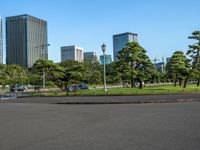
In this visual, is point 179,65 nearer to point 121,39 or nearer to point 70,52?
point 121,39

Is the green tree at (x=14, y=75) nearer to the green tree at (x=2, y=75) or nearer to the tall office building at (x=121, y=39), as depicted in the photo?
the green tree at (x=2, y=75)

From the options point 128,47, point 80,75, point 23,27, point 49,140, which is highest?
point 23,27

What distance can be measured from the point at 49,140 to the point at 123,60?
143 feet

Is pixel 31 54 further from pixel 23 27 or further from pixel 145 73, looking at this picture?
pixel 145 73

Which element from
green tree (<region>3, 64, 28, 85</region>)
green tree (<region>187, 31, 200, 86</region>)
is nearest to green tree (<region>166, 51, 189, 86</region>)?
green tree (<region>187, 31, 200, 86</region>)

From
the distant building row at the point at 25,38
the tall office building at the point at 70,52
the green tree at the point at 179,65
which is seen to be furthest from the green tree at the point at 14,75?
the tall office building at the point at 70,52

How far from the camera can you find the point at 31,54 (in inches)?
3388

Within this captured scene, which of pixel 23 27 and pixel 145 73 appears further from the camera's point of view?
pixel 23 27

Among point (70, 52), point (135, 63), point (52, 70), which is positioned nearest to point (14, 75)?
point (52, 70)

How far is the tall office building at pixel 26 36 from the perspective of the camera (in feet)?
269

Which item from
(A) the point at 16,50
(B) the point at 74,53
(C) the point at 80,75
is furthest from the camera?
(B) the point at 74,53

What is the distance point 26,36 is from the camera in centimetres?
7975

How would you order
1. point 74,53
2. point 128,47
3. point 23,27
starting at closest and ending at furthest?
point 128,47, point 23,27, point 74,53

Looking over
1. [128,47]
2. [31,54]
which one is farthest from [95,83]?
[128,47]
